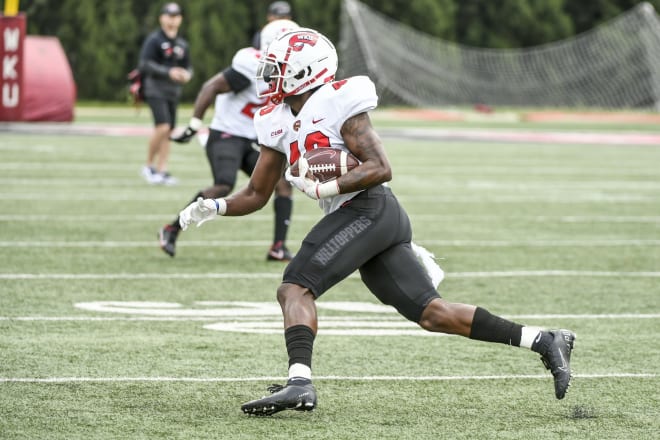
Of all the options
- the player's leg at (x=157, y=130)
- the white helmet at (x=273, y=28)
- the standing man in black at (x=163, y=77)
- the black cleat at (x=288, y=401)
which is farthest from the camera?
the standing man in black at (x=163, y=77)

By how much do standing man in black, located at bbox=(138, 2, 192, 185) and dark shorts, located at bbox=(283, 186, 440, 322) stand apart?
10022 millimetres

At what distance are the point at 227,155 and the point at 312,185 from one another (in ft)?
14.8

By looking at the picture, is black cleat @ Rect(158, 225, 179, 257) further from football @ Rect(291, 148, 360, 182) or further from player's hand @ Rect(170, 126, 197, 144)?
football @ Rect(291, 148, 360, 182)

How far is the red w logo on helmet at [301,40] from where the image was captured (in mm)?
5309

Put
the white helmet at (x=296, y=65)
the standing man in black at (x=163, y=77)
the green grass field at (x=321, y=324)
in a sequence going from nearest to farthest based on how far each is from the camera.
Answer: the green grass field at (x=321, y=324)
the white helmet at (x=296, y=65)
the standing man in black at (x=163, y=77)

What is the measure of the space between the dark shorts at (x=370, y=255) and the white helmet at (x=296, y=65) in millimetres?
507

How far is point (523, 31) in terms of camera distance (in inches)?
1727

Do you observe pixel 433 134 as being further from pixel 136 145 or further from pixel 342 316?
pixel 342 316

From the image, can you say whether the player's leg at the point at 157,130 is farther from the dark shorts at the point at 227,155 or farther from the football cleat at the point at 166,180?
the dark shorts at the point at 227,155

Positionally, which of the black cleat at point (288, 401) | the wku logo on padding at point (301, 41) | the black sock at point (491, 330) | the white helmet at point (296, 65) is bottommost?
the black cleat at point (288, 401)

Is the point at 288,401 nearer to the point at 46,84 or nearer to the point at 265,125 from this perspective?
the point at 265,125

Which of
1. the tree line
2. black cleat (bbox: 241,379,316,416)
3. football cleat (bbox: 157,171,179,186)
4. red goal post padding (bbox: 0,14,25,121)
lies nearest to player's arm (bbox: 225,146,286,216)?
black cleat (bbox: 241,379,316,416)

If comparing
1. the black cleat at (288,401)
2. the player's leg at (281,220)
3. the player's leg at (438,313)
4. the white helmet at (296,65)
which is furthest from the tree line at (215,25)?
the black cleat at (288,401)

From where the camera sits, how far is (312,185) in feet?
16.7
